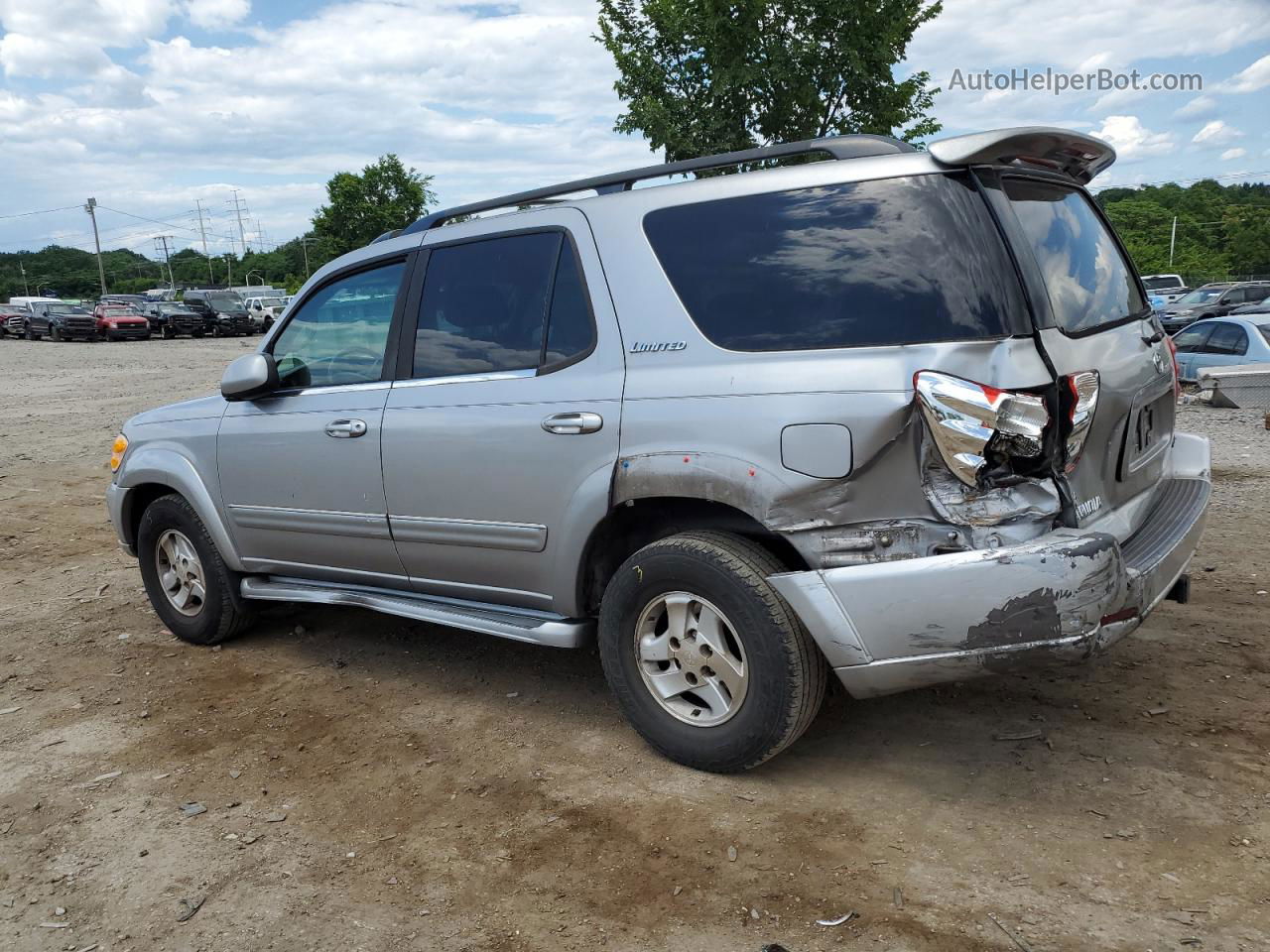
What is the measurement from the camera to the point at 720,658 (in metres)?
3.23

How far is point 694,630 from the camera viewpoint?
330 cm

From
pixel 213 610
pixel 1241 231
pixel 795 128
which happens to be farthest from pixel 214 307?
pixel 1241 231

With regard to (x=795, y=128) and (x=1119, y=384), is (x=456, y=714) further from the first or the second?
(x=795, y=128)

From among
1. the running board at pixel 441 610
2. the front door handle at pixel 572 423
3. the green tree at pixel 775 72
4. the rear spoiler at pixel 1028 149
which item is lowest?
the running board at pixel 441 610

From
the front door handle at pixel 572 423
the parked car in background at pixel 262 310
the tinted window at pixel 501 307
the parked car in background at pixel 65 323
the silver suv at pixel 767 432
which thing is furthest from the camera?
the parked car in background at pixel 262 310

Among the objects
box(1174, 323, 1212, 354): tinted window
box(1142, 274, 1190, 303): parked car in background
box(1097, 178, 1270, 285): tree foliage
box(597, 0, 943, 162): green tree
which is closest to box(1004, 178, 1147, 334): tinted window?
box(597, 0, 943, 162): green tree

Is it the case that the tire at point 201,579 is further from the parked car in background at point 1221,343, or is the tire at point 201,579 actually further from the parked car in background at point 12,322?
the parked car in background at point 12,322

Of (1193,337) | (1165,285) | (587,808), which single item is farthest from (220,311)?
(587,808)

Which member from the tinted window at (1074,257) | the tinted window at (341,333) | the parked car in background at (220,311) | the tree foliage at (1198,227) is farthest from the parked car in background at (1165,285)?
the tinted window at (341,333)

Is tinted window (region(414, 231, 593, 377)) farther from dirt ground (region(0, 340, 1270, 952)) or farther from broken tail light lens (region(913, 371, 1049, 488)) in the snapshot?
dirt ground (region(0, 340, 1270, 952))

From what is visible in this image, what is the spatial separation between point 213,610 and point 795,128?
941 cm

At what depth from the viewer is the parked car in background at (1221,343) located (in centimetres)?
1377

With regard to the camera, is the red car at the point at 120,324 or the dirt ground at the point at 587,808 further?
the red car at the point at 120,324

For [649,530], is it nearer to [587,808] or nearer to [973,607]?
[587,808]
